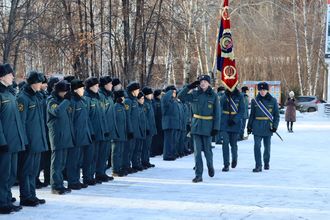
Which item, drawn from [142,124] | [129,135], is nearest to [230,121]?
[142,124]

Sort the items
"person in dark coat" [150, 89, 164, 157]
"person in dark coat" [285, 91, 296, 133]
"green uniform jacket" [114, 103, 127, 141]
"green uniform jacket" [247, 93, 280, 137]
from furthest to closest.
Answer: "person in dark coat" [285, 91, 296, 133], "person in dark coat" [150, 89, 164, 157], "green uniform jacket" [247, 93, 280, 137], "green uniform jacket" [114, 103, 127, 141]

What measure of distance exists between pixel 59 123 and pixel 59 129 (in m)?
0.10

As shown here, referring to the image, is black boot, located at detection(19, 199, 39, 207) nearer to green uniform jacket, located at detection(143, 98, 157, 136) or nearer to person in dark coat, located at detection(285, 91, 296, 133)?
green uniform jacket, located at detection(143, 98, 157, 136)

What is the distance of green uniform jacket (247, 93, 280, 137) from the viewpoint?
14.3 metres

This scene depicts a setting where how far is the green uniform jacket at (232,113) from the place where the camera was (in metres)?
14.4

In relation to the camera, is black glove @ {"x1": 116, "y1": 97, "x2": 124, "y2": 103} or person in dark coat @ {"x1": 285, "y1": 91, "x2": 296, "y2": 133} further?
person in dark coat @ {"x1": 285, "y1": 91, "x2": 296, "y2": 133}

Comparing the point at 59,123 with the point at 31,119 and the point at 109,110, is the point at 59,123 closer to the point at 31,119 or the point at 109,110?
the point at 31,119

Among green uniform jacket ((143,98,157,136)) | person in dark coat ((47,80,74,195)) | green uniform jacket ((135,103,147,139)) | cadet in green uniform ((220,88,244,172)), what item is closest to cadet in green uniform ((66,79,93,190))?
person in dark coat ((47,80,74,195))

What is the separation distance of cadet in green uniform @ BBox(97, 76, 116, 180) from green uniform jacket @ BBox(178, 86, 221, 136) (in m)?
1.41

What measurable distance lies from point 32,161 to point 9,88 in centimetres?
120

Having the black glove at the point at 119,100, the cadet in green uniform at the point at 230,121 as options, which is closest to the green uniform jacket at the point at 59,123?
the black glove at the point at 119,100

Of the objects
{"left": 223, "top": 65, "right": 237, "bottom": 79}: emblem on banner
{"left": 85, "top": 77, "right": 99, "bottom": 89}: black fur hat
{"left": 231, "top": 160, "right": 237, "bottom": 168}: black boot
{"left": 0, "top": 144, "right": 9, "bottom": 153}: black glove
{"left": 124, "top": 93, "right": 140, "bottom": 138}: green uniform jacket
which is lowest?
{"left": 231, "top": 160, "right": 237, "bottom": 168}: black boot

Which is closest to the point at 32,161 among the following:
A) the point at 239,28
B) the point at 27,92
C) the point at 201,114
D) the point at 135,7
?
the point at 27,92

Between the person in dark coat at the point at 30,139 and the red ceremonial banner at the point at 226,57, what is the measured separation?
712 centimetres
